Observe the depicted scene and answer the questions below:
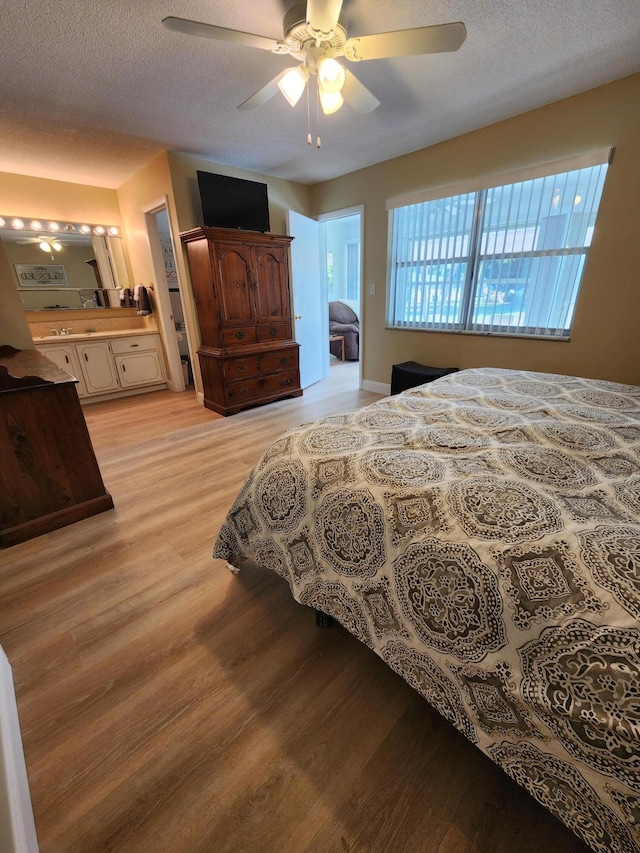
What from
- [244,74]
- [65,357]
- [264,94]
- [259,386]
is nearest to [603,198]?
[264,94]

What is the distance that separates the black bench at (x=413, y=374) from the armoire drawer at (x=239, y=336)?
156 cm

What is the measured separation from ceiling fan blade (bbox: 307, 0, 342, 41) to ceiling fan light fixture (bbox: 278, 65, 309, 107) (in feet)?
0.56

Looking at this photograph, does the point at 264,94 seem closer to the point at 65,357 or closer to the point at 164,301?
the point at 164,301

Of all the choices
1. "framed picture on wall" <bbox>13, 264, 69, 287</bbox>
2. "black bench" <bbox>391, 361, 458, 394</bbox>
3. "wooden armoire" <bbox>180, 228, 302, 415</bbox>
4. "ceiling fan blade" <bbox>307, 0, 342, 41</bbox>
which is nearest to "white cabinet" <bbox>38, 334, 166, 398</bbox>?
"framed picture on wall" <bbox>13, 264, 69, 287</bbox>

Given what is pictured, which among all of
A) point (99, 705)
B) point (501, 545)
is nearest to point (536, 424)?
point (501, 545)

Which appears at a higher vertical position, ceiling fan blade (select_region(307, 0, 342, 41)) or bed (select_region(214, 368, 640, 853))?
ceiling fan blade (select_region(307, 0, 342, 41))

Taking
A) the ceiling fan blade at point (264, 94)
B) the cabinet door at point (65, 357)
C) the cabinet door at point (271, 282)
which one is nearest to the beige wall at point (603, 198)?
the cabinet door at point (271, 282)

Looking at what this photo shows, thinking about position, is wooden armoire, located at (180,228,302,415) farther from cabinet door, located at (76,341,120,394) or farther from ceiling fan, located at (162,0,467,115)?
ceiling fan, located at (162,0,467,115)

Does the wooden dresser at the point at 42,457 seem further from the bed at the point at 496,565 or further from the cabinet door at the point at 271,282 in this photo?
the cabinet door at the point at 271,282

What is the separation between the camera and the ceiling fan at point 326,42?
1.31 m

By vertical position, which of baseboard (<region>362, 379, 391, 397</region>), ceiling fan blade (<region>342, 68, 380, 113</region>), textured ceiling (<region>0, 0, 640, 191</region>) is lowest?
baseboard (<region>362, 379, 391, 397</region>)

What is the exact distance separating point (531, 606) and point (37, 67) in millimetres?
3310

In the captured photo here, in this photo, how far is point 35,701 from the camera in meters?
1.11

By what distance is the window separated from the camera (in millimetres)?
2541
